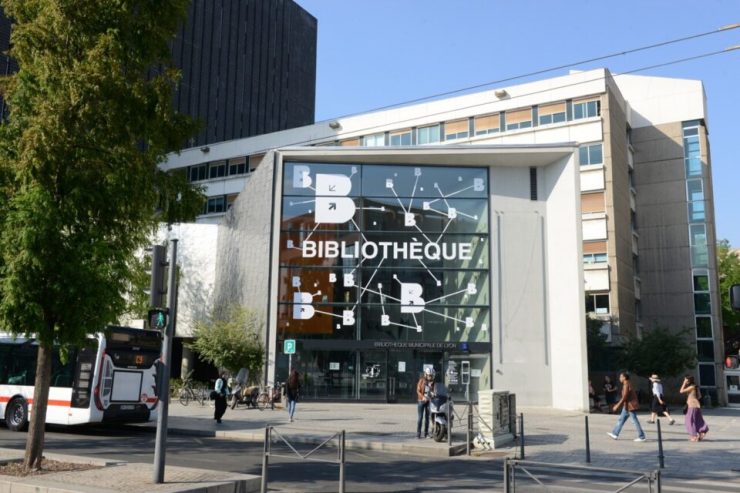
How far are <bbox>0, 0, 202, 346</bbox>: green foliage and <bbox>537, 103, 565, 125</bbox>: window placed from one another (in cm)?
3715

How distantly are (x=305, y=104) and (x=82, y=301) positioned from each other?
9410 centimetres

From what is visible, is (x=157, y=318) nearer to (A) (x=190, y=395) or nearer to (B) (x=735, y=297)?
(B) (x=735, y=297)

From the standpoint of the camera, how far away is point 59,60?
1068 cm

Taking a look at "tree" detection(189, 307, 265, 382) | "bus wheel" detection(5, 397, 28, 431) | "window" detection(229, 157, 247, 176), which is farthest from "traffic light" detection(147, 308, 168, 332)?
"window" detection(229, 157, 247, 176)

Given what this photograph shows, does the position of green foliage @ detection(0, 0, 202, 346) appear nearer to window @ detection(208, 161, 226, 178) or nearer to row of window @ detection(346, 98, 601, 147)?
row of window @ detection(346, 98, 601, 147)

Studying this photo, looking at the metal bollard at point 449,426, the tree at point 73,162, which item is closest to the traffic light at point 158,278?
the tree at point 73,162

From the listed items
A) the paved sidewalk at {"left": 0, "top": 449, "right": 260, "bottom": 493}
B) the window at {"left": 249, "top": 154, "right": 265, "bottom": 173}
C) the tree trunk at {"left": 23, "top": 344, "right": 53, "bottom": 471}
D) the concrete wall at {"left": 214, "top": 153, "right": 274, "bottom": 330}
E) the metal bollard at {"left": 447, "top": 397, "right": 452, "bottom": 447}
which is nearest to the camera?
the paved sidewalk at {"left": 0, "top": 449, "right": 260, "bottom": 493}

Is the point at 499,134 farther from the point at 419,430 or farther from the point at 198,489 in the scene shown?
the point at 198,489

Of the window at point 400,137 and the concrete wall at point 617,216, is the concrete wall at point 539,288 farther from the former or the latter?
the window at point 400,137

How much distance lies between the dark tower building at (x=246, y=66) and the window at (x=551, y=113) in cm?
4377

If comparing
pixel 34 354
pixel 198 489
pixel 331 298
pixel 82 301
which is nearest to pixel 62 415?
pixel 34 354

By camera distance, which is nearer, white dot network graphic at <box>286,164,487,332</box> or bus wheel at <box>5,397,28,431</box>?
bus wheel at <box>5,397,28,431</box>

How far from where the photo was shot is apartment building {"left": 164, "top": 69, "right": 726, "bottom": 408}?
30672 mm

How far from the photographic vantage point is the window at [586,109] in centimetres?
4400
